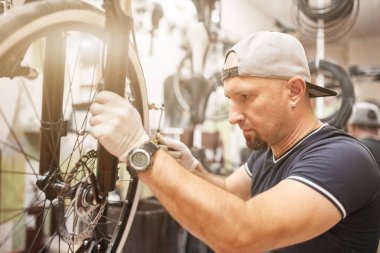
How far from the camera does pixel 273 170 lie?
1.35 metres

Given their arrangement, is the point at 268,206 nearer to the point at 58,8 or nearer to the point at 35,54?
the point at 58,8

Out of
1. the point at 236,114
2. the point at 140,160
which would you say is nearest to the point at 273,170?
the point at 236,114

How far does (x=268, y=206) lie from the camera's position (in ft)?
2.98

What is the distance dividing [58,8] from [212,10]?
114 cm

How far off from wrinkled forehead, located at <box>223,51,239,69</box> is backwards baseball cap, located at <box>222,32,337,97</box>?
0.01m

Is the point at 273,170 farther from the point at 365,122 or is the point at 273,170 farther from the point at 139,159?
the point at 365,122

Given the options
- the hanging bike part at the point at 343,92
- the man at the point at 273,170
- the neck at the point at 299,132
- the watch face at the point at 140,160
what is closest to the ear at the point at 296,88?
the man at the point at 273,170

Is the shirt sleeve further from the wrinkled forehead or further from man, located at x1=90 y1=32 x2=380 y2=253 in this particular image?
the wrinkled forehead

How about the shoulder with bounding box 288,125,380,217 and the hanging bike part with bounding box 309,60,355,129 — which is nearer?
the shoulder with bounding box 288,125,380,217

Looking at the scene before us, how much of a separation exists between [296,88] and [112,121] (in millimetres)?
659

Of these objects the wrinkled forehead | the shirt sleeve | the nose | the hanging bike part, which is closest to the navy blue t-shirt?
the shirt sleeve

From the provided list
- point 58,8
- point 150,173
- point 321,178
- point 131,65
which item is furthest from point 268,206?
point 58,8

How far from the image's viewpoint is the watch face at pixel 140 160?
83cm

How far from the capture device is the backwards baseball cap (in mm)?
1130
